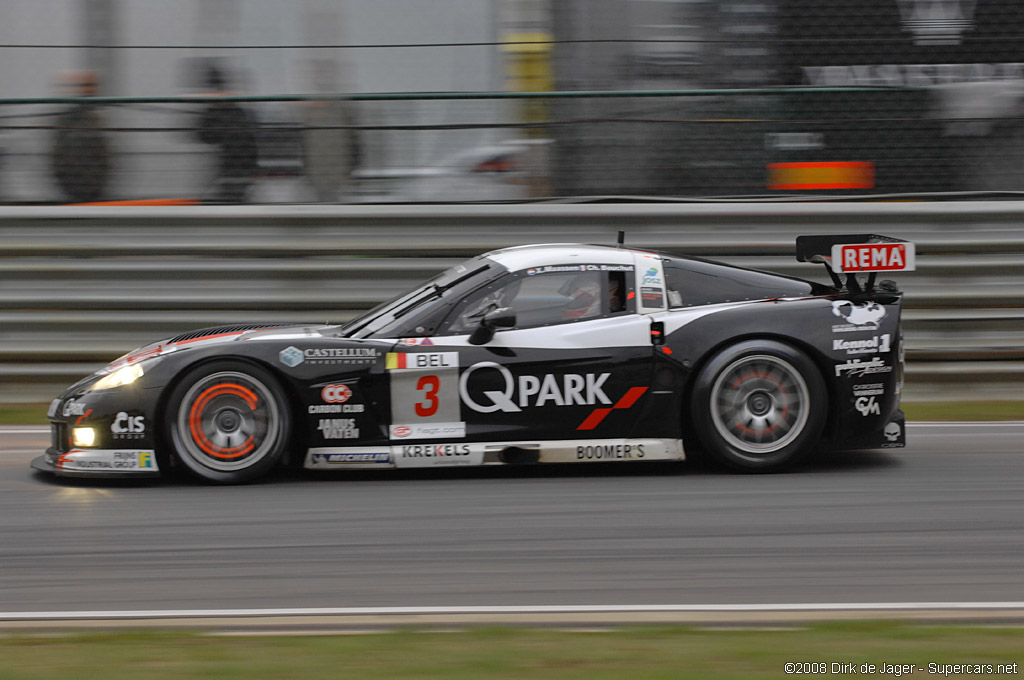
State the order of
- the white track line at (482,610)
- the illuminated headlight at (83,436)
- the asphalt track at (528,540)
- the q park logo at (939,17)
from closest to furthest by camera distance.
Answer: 1. the white track line at (482,610)
2. the asphalt track at (528,540)
3. the illuminated headlight at (83,436)
4. the q park logo at (939,17)

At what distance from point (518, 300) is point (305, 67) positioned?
308 cm

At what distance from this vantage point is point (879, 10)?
25.0 ft

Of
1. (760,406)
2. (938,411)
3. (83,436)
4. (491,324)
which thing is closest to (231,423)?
(83,436)

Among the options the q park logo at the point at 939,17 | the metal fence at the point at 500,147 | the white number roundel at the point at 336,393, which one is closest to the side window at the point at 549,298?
the white number roundel at the point at 336,393

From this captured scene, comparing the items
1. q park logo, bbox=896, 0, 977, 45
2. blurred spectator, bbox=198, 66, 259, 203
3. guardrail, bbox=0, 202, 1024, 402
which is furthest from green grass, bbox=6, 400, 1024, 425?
q park logo, bbox=896, 0, 977, 45

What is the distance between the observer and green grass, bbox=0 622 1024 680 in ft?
10.8

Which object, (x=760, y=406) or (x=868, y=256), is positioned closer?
(x=760, y=406)

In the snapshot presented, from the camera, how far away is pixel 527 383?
18.9ft

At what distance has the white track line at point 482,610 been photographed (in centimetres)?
388

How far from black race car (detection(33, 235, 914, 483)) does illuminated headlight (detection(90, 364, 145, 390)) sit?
0.5 inches

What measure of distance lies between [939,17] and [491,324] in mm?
3956

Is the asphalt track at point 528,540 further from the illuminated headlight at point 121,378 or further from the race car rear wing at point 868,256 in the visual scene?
the race car rear wing at point 868,256

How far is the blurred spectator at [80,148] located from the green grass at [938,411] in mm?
1546

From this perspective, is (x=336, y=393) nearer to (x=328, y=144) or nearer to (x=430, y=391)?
(x=430, y=391)
